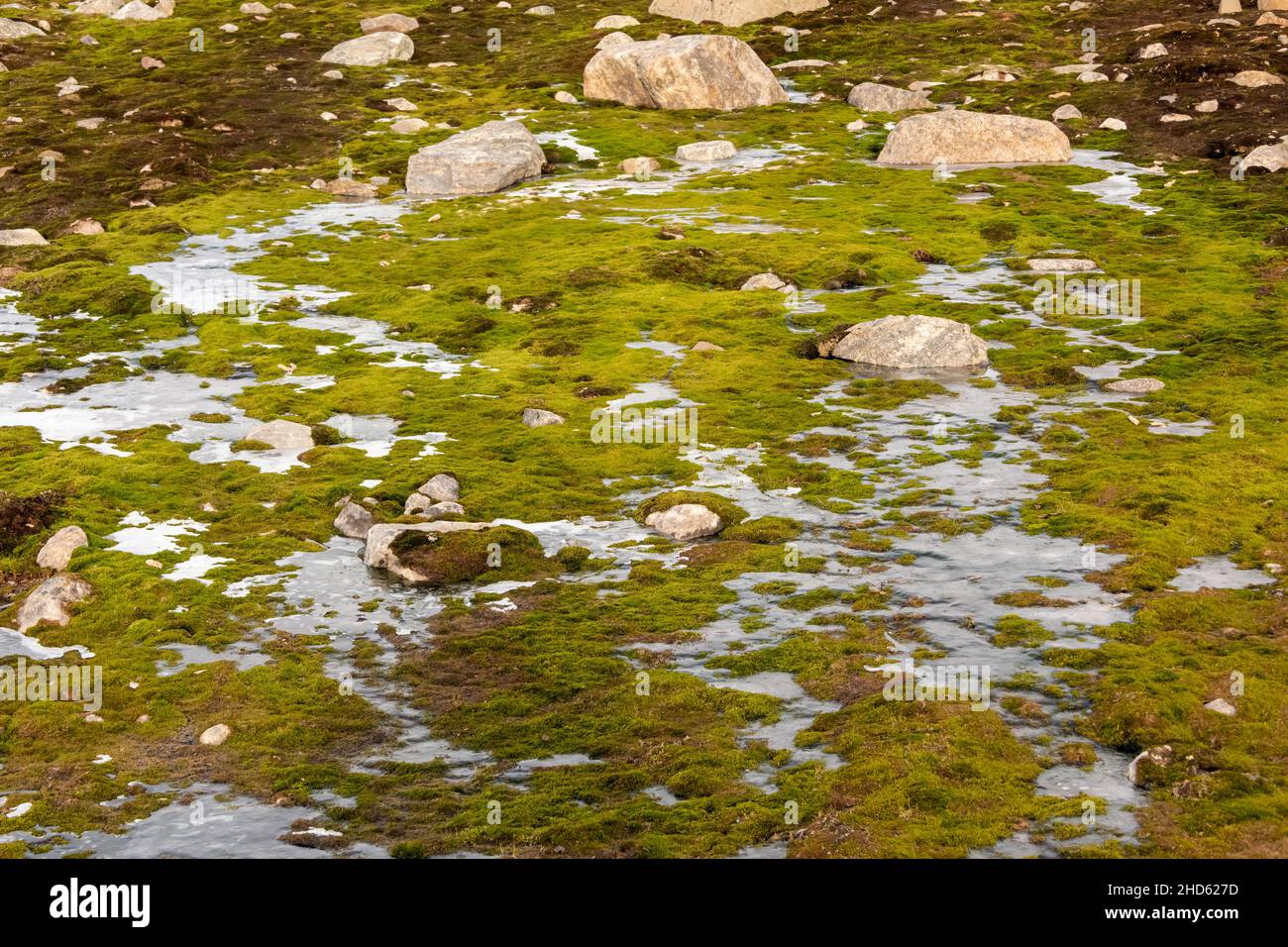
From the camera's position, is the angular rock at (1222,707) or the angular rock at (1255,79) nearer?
the angular rock at (1222,707)

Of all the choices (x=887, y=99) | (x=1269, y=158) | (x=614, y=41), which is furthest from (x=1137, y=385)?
(x=614, y=41)

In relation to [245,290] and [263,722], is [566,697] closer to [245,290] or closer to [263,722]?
[263,722]

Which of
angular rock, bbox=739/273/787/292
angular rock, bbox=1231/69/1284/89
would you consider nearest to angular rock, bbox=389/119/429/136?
angular rock, bbox=739/273/787/292

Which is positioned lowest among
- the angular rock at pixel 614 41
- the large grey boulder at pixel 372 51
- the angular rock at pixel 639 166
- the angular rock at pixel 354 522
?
the angular rock at pixel 354 522

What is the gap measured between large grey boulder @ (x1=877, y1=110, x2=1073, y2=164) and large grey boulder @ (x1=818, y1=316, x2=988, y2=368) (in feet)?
74.6

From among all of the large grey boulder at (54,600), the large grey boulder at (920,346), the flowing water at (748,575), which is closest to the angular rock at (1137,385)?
the flowing water at (748,575)

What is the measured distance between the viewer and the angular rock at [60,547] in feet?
80.3

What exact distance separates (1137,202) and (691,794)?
38.3 meters

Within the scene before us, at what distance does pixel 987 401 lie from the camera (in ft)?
104

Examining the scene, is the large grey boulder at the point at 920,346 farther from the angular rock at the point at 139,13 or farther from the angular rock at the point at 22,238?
the angular rock at the point at 139,13

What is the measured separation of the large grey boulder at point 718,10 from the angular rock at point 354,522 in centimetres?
5920

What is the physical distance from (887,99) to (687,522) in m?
44.1

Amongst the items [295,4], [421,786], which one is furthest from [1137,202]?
[295,4]

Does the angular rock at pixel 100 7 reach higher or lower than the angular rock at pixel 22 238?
higher
